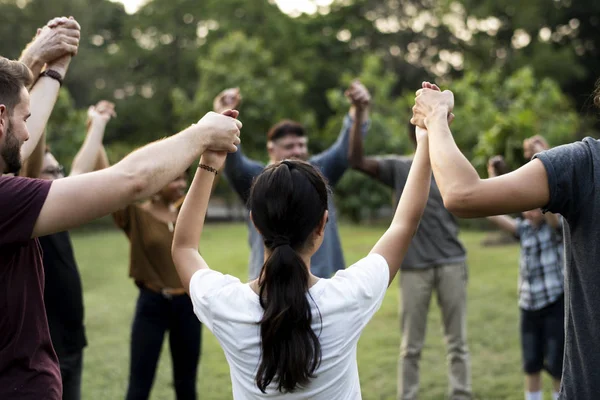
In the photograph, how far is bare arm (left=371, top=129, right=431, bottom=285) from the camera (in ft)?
7.64

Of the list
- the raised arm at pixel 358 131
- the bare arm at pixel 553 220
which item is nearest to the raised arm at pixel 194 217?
the raised arm at pixel 358 131

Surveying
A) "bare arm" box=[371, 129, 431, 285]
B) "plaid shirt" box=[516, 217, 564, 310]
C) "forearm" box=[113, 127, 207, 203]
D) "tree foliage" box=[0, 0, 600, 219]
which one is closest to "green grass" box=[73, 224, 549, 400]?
"plaid shirt" box=[516, 217, 564, 310]

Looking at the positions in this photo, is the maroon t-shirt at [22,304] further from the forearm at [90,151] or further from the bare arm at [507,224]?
the bare arm at [507,224]

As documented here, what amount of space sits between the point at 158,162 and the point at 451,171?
0.89m

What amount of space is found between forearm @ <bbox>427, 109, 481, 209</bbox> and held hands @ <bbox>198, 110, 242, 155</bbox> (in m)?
0.66

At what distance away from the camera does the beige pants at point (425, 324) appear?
5539 mm

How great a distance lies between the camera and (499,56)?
36438 millimetres

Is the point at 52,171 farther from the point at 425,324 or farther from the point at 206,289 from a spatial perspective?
the point at 425,324

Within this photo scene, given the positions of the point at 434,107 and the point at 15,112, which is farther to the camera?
the point at 434,107

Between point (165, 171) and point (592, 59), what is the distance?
39.8 metres

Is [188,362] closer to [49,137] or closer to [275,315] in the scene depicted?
[275,315]

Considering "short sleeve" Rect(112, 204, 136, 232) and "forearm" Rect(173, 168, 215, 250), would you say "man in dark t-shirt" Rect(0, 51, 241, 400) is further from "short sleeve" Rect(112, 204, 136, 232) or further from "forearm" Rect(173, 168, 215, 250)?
"short sleeve" Rect(112, 204, 136, 232)

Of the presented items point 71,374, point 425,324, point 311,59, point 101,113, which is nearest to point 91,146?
point 101,113

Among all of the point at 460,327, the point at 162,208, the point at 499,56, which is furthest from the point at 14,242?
the point at 499,56
